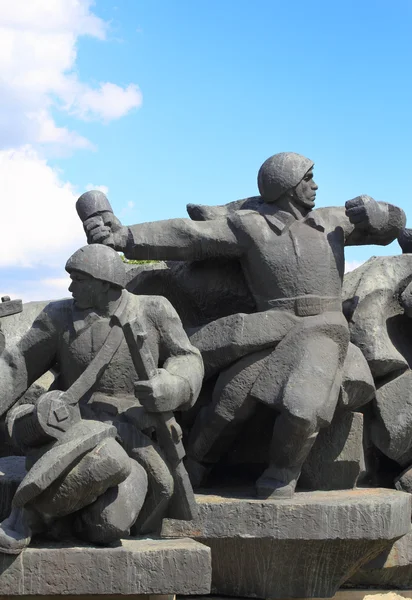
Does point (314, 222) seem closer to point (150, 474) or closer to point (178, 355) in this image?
point (178, 355)

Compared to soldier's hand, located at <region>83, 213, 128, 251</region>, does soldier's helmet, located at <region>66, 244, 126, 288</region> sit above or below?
below

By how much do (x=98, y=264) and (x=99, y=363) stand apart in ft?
1.58

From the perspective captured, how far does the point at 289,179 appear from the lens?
5285 millimetres

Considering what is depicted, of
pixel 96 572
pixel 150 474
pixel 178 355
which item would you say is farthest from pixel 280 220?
pixel 96 572

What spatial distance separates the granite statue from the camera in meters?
4.11

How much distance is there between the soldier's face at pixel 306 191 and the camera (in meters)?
5.32

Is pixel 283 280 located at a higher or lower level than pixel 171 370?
higher

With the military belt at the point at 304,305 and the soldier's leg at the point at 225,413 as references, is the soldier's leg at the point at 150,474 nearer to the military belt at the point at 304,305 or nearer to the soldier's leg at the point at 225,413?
the soldier's leg at the point at 225,413

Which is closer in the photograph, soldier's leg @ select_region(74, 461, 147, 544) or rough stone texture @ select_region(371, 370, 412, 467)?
soldier's leg @ select_region(74, 461, 147, 544)

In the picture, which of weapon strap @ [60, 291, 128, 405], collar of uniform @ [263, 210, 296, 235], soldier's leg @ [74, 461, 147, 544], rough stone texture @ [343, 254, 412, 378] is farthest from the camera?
rough stone texture @ [343, 254, 412, 378]

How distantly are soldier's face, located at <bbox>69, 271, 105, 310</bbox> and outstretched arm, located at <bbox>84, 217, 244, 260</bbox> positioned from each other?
64 cm

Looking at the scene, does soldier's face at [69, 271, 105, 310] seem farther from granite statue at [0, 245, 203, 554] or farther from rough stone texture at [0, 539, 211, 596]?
rough stone texture at [0, 539, 211, 596]

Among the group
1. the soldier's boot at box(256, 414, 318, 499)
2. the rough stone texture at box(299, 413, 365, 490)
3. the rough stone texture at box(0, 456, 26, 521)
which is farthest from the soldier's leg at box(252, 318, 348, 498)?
the rough stone texture at box(0, 456, 26, 521)

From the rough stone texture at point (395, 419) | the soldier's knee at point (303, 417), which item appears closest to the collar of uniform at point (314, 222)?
the rough stone texture at point (395, 419)
